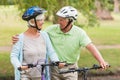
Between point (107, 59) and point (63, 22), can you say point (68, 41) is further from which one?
point (107, 59)

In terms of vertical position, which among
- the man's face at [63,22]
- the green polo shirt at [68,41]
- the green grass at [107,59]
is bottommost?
→ the green grass at [107,59]

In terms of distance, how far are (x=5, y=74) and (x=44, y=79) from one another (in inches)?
229

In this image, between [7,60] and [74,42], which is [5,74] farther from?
[74,42]

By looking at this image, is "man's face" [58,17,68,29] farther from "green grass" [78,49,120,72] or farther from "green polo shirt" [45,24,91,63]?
"green grass" [78,49,120,72]

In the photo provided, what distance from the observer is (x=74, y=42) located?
555cm

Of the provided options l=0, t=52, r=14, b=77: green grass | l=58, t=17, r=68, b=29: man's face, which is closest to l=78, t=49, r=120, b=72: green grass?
l=0, t=52, r=14, b=77: green grass

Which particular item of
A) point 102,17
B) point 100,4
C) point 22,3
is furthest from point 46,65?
point 102,17

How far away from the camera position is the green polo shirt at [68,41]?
554 cm

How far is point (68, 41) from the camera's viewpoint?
18.2 ft

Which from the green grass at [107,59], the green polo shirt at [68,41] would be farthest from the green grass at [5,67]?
the green polo shirt at [68,41]

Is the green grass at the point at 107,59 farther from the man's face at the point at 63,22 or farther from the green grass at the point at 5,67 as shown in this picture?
the man's face at the point at 63,22

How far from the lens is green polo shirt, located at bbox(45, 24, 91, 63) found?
18.2 ft

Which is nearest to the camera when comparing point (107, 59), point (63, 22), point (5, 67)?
point (63, 22)

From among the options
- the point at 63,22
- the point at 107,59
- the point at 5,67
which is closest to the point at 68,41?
the point at 63,22
